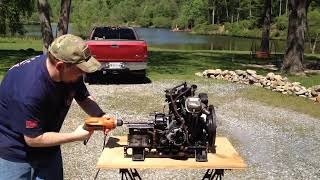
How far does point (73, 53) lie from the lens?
11.4 ft

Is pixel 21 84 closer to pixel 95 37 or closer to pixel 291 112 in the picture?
pixel 291 112

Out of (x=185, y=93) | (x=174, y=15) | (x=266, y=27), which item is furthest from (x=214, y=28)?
(x=185, y=93)

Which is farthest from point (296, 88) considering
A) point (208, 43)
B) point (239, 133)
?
point (208, 43)

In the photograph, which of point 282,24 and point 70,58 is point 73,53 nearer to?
point 70,58

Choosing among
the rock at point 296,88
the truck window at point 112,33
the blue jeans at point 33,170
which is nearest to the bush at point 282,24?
the truck window at point 112,33

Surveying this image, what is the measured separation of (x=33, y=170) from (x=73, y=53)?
1066 mm

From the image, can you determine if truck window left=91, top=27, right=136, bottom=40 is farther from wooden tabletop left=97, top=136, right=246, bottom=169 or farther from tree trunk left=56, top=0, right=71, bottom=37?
wooden tabletop left=97, top=136, right=246, bottom=169

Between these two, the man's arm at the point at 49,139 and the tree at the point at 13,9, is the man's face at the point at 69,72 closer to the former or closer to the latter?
the man's arm at the point at 49,139

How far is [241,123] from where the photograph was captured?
11.1 meters

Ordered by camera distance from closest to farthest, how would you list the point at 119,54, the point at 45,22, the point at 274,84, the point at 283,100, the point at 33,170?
the point at 33,170 → the point at 283,100 → the point at 119,54 → the point at 274,84 → the point at 45,22

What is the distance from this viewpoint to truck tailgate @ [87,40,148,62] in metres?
15.1

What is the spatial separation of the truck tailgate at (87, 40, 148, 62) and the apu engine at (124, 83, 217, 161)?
1061 centimetres

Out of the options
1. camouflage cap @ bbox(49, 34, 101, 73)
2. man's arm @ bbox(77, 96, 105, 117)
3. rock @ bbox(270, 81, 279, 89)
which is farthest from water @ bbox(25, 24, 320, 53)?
camouflage cap @ bbox(49, 34, 101, 73)

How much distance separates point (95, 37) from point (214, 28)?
111934mm
